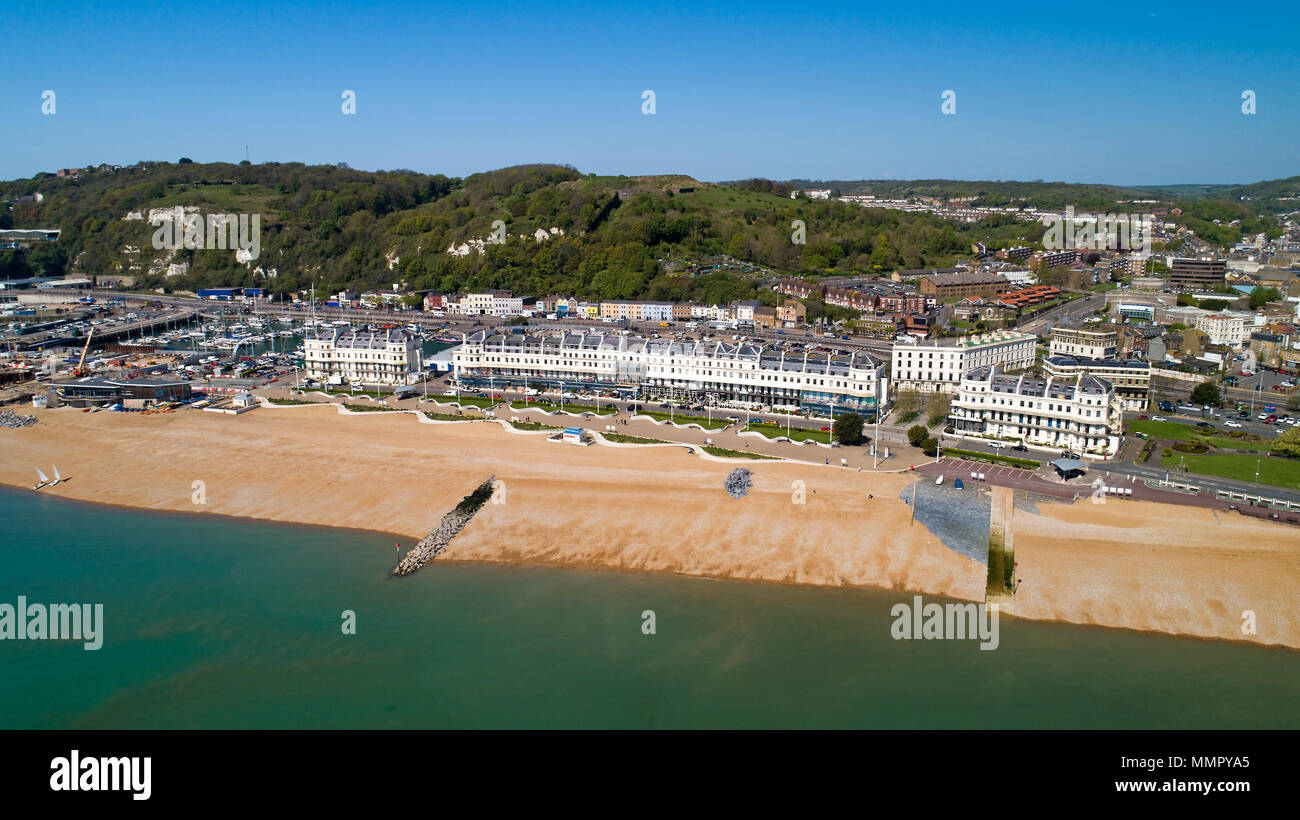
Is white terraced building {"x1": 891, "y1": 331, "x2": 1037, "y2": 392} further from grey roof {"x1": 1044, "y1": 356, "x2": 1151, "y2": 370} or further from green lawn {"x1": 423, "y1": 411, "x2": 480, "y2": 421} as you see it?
green lawn {"x1": 423, "y1": 411, "x2": 480, "y2": 421}

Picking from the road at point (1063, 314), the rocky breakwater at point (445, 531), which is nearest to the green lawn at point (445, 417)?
the rocky breakwater at point (445, 531)

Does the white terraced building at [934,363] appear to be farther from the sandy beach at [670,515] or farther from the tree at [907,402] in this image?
the sandy beach at [670,515]

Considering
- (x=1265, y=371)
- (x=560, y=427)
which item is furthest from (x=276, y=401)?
(x=1265, y=371)

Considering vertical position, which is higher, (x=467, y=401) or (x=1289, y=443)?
(x=467, y=401)

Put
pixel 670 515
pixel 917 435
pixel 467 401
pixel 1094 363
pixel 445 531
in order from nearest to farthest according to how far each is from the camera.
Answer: pixel 445 531
pixel 670 515
pixel 917 435
pixel 467 401
pixel 1094 363

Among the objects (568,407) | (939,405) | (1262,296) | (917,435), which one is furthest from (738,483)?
(1262,296)

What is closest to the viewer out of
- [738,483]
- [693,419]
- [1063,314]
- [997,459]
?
[738,483]

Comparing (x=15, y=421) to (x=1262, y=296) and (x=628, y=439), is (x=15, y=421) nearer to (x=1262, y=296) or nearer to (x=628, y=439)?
(x=628, y=439)
